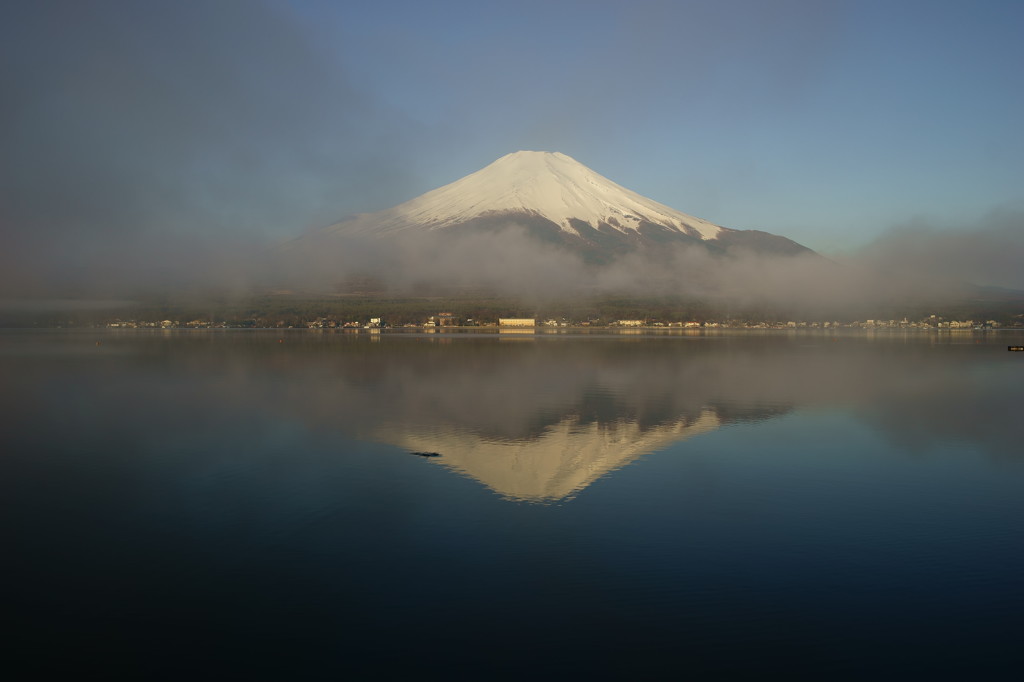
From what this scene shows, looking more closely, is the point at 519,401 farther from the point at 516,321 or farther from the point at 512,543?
the point at 516,321

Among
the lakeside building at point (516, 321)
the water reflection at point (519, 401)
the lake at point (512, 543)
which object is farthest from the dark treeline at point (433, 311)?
the lake at point (512, 543)

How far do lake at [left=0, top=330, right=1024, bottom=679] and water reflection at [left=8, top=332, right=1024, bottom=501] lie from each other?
0.20 metres

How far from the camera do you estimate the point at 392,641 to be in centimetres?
676

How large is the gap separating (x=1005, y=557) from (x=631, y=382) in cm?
2051

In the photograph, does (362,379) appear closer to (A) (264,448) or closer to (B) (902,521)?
(A) (264,448)

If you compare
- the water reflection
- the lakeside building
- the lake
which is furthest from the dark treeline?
the lake

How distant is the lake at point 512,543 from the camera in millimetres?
6609

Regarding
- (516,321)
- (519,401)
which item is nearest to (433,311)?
(516,321)

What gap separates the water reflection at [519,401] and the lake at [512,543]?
199mm

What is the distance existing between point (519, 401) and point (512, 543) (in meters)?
14.2

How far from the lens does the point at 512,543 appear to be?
9.38 meters

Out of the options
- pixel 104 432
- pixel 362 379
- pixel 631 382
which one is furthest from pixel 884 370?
pixel 104 432

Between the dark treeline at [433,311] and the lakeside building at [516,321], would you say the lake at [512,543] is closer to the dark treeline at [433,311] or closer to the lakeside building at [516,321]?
the lakeside building at [516,321]

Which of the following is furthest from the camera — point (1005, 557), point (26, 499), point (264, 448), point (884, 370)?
point (884, 370)
